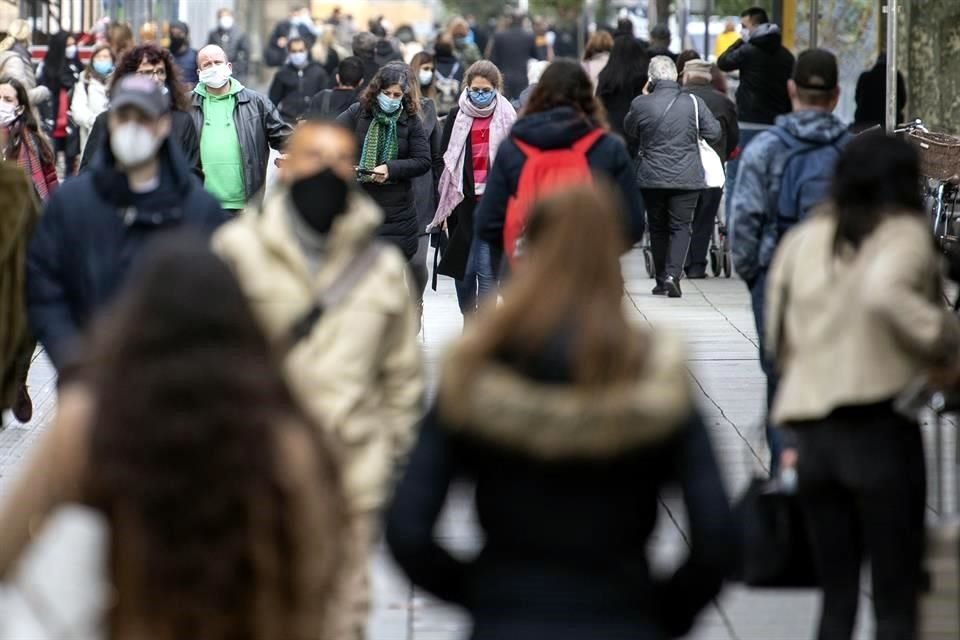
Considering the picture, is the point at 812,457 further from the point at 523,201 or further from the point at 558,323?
the point at 523,201

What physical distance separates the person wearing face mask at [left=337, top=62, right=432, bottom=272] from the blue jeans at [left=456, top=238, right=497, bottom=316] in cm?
38

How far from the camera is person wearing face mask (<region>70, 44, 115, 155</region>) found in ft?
68.5

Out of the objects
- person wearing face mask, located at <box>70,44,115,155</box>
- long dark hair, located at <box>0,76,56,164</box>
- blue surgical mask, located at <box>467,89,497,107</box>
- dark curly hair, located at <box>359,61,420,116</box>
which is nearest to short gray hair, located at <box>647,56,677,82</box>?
blue surgical mask, located at <box>467,89,497,107</box>

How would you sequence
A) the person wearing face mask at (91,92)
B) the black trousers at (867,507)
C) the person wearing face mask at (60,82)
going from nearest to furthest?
the black trousers at (867,507), the person wearing face mask at (91,92), the person wearing face mask at (60,82)

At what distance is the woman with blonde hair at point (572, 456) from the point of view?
3.39m

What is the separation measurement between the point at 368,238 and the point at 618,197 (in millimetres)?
3925

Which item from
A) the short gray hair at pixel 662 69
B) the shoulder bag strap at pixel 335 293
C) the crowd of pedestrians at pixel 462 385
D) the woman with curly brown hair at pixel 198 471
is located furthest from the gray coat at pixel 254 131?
the woman with curly brown hair at pixel 198 471

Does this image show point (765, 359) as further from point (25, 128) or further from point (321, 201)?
point (25, 128)

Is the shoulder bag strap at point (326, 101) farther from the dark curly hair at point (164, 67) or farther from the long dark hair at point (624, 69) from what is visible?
the long dark hair at point (624, 69)

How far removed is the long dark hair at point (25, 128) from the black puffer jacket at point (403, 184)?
5.31ft

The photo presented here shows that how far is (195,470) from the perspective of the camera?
3.01 m

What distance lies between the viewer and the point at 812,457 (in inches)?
204

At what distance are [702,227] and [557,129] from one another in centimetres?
788

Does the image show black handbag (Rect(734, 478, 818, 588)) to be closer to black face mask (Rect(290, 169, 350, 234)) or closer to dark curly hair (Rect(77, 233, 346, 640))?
black face mask (Rect(290, 169, 350, 234))
